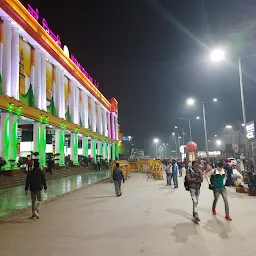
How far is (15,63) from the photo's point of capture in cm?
2530

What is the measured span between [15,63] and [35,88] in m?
4.65

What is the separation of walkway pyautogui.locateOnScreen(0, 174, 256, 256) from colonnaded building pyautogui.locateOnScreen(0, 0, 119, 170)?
15.2 metres

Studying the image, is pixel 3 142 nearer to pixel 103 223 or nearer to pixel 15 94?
Result: pixel 15 94

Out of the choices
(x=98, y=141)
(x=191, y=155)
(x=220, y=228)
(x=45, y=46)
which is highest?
(x=45, y=46)

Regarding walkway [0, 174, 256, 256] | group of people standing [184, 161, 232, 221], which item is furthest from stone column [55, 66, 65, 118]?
group of people standing [184, 161, 232, 221]

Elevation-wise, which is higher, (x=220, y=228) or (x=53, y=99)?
(x=53, y=99)

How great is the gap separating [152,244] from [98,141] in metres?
51.9

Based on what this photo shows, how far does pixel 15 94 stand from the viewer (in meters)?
24.8

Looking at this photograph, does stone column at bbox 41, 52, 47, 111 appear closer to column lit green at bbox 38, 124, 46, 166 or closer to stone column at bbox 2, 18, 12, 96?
column lit green at bbox 38, 124, 46, 166

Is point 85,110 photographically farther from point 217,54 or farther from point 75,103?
point 217,54

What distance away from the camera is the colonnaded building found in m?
23.9

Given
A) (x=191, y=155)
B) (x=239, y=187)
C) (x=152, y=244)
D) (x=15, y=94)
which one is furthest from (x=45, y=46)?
(x=152, y=244)

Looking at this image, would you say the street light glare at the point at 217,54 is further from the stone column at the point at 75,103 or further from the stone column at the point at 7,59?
the stone column at the point at 75,103

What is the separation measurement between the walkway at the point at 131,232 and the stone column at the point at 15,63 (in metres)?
16.4
